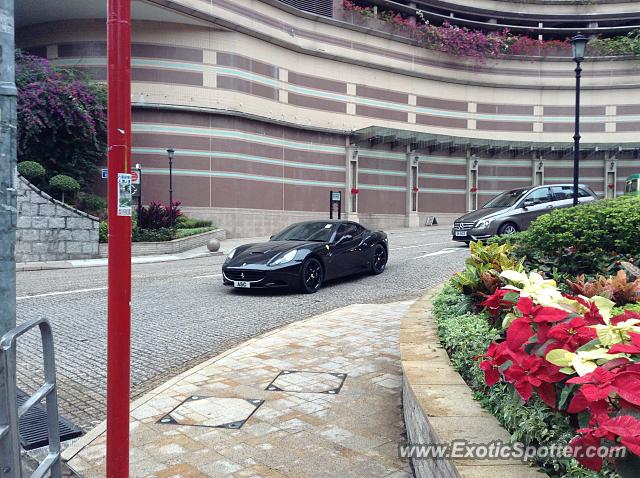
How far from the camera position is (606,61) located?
36.4 metres

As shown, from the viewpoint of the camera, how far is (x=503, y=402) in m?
2.90

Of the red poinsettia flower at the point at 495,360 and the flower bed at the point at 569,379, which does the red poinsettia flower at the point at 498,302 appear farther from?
the red poinsettia flower at the point at 495,360

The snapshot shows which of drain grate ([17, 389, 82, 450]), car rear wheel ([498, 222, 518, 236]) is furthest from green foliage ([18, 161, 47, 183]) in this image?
drain grate ([17, 389, 82, 450])

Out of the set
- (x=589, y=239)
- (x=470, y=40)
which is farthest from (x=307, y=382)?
(x=470, y=40)

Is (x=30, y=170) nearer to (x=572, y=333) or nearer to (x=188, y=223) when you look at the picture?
(x=188, y=223)

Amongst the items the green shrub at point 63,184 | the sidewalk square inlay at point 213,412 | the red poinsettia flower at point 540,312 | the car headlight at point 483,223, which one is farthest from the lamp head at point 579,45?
the green shrub at point 63,184

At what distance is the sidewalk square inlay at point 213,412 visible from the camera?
13.8ft

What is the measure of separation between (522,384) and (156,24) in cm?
2628

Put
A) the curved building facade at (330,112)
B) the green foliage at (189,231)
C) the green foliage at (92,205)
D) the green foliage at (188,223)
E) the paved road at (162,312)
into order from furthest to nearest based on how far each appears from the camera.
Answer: the curved building facade at (330,112) < the green foliage at (188,223) < the green foliage at (92,205) < the green foliage at (189,231) < the paved road at (162,312)

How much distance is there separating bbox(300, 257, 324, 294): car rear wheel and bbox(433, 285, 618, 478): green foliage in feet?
16.8

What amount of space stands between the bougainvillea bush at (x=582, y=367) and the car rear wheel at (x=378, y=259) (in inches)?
370

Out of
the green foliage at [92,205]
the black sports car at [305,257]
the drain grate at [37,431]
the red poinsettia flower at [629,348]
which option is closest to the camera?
the red poinsettia flower at [629,348]

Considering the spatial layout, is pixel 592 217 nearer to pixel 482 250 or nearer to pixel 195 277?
pixel 482 250

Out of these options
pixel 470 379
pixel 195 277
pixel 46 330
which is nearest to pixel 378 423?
pixel 470 379
